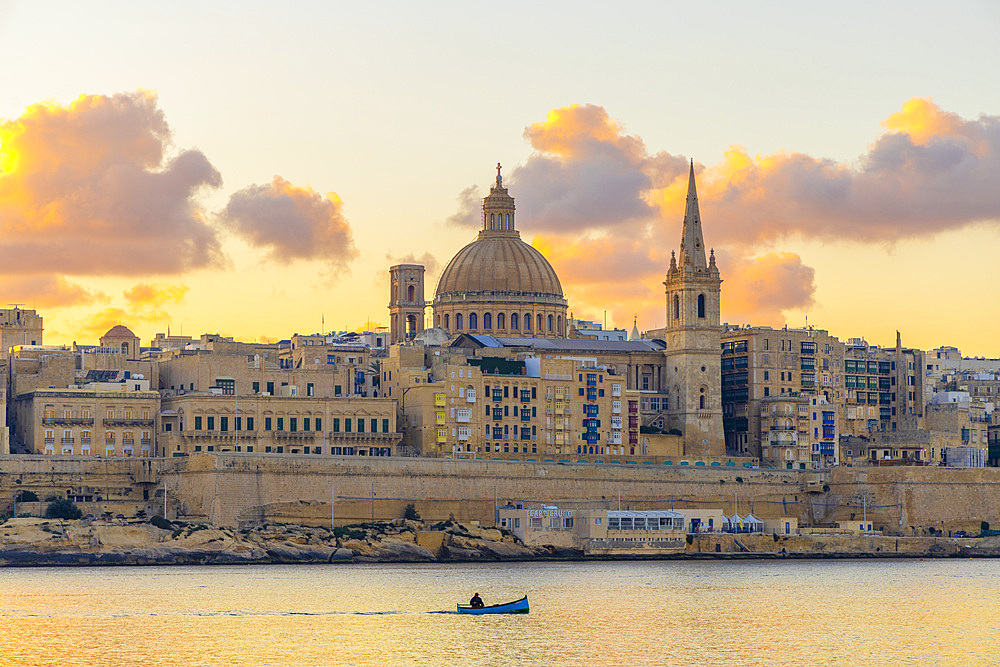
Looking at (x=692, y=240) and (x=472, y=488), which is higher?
(x=692, y=240)

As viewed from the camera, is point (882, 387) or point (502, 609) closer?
point (502, 609)

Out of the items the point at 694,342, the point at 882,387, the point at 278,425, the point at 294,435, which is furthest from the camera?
the point at 882,387

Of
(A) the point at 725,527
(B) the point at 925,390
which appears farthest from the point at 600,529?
(B) the point at 925,390

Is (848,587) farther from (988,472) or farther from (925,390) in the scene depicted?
(925,390)

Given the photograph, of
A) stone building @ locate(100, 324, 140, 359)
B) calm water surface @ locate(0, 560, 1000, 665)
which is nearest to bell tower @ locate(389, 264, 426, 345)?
stone building @ locate(100, 324, 140, 359)

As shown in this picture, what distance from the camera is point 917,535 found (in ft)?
330

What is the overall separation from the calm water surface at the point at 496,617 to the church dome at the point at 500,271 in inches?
1472

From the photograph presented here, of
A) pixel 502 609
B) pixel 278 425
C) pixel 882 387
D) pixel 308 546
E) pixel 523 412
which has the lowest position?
pixel 502 609

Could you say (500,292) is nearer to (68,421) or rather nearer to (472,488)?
(472,488)

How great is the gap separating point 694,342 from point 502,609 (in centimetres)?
5147

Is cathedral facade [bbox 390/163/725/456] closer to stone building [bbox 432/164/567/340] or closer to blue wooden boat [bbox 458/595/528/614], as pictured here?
stone building [bbox 432/164/567/340]

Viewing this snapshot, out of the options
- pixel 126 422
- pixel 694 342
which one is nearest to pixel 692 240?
pixel 694 342

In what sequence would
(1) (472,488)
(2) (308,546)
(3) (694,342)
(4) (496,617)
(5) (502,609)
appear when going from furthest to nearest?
1. (3) (694,342)
2. (1) (472,488)
3. (2) (308,546)
4. (5) (502,609)
5. (4) (496,617)

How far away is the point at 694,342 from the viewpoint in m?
113
